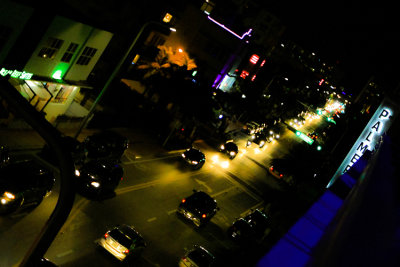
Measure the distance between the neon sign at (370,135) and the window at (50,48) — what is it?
20.3 m

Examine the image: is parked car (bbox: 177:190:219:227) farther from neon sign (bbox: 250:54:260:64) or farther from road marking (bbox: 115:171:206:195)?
neon sign (bbox: 250:54:260:64)

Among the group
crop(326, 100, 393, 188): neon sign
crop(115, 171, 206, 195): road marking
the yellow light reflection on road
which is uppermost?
crop(326, 100, 393, 188): neon sign

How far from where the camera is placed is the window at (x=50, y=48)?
Result: 25106 mm

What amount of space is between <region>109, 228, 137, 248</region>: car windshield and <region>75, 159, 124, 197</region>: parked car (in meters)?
4.67

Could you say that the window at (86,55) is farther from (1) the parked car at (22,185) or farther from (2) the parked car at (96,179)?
(1) the parked car at (22,185)

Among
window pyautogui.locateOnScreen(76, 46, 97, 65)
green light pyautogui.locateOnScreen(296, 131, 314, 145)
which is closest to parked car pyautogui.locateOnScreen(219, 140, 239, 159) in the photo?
green light pyautogui.locateOnScreen(296, 131, 314, 145)

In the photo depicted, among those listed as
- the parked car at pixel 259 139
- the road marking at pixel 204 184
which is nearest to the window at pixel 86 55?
the road marking at pixel 204 184

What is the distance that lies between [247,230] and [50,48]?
63.0ft

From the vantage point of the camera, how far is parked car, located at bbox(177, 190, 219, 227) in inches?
993

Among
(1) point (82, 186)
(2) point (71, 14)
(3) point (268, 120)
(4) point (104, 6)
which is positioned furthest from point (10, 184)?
(3) point (268, 120)

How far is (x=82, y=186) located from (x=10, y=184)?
5.36 metres

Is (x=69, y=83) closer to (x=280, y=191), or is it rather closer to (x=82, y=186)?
(x=82, y=186)

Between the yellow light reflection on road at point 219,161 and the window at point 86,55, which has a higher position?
the window at point 86,55

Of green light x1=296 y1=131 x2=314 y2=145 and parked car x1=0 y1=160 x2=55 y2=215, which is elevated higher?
green light x1=296 y1=131 x2=314 y2=145
